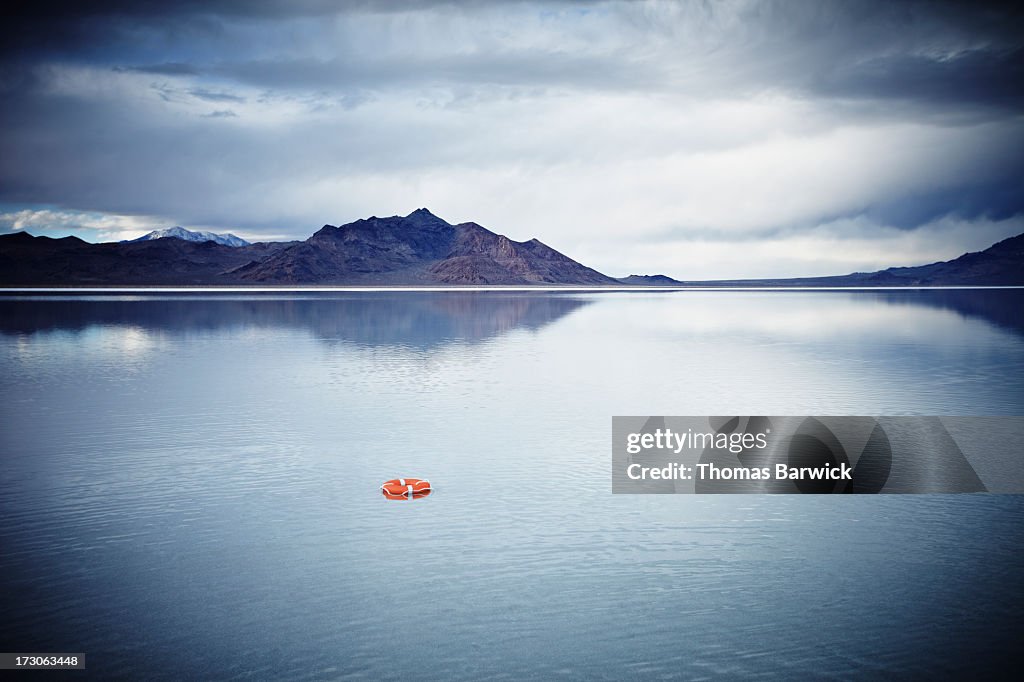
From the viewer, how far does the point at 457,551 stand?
43.7 feet

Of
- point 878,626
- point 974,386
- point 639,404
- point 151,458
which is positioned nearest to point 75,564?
point 151,458

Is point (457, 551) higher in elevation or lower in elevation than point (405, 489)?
lower

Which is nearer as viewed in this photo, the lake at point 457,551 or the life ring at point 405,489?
the lake at point 457,551

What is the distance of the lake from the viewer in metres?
10.0

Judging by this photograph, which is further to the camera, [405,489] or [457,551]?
[405,489]

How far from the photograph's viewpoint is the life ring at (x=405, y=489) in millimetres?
16281

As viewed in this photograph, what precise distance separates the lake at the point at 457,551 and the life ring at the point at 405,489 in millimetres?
289

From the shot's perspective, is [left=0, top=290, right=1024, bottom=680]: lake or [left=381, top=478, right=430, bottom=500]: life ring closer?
[left=0, top=290, right=1024, bottom=680]: lake

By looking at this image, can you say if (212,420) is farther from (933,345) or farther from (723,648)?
(933,345)

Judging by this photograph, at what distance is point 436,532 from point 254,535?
122 inches

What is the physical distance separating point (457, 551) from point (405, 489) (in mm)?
3257

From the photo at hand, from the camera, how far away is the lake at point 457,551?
1001 centimetres

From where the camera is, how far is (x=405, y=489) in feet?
53.5

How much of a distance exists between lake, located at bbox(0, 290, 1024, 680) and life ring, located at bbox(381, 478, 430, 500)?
29 centimetres
